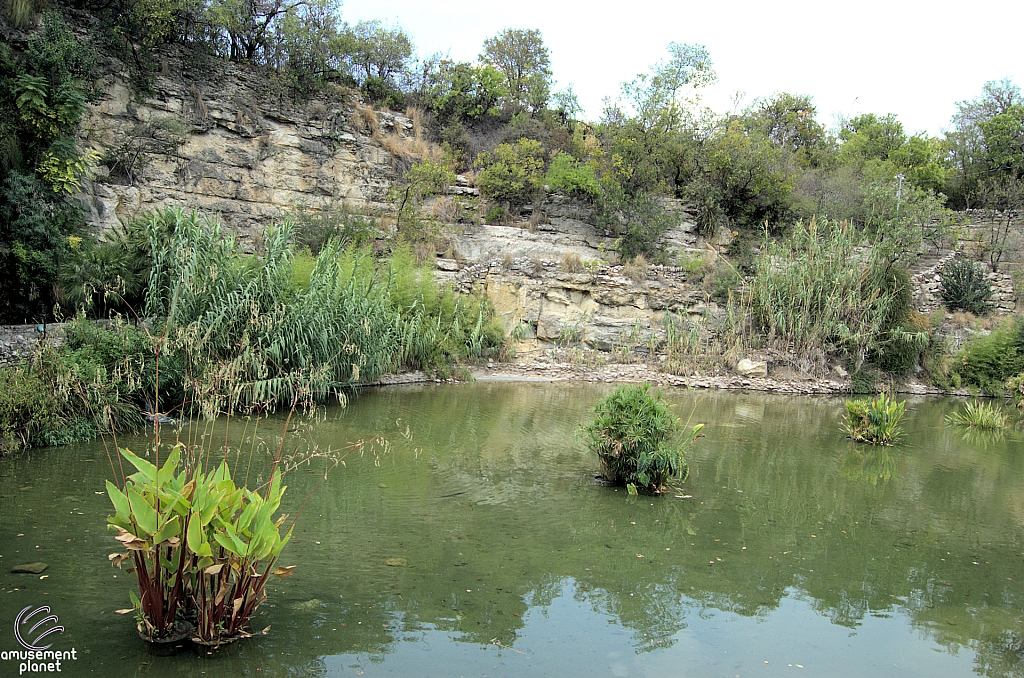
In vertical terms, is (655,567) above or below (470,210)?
below

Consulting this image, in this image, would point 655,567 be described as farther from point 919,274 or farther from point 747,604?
point 919,274

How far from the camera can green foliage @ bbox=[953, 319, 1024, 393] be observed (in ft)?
52.6

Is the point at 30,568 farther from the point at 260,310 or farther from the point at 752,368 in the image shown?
the point at 752,368

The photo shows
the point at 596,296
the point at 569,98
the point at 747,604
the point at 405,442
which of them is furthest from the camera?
the point at 569,98

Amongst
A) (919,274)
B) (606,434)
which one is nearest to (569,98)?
(919,274)

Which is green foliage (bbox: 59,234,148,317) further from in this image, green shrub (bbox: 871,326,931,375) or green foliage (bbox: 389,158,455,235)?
green shrub (bbox: 871,326,931,375)

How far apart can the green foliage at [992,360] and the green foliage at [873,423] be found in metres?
7.89

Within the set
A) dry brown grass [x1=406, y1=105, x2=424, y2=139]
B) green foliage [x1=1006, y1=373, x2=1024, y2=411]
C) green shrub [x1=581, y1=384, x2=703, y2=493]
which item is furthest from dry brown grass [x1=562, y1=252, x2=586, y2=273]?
green shrub [x1=581, y1=384, x2=703, y2=493]

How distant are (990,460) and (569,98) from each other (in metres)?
18.7

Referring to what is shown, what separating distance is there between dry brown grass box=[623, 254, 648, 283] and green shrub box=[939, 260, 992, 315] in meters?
8.62

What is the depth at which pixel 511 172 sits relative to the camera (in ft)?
67.2

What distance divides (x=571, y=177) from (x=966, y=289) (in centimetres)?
1151

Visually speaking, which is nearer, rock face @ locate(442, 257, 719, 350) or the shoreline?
the shoreline

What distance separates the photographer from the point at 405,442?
8.56 m
